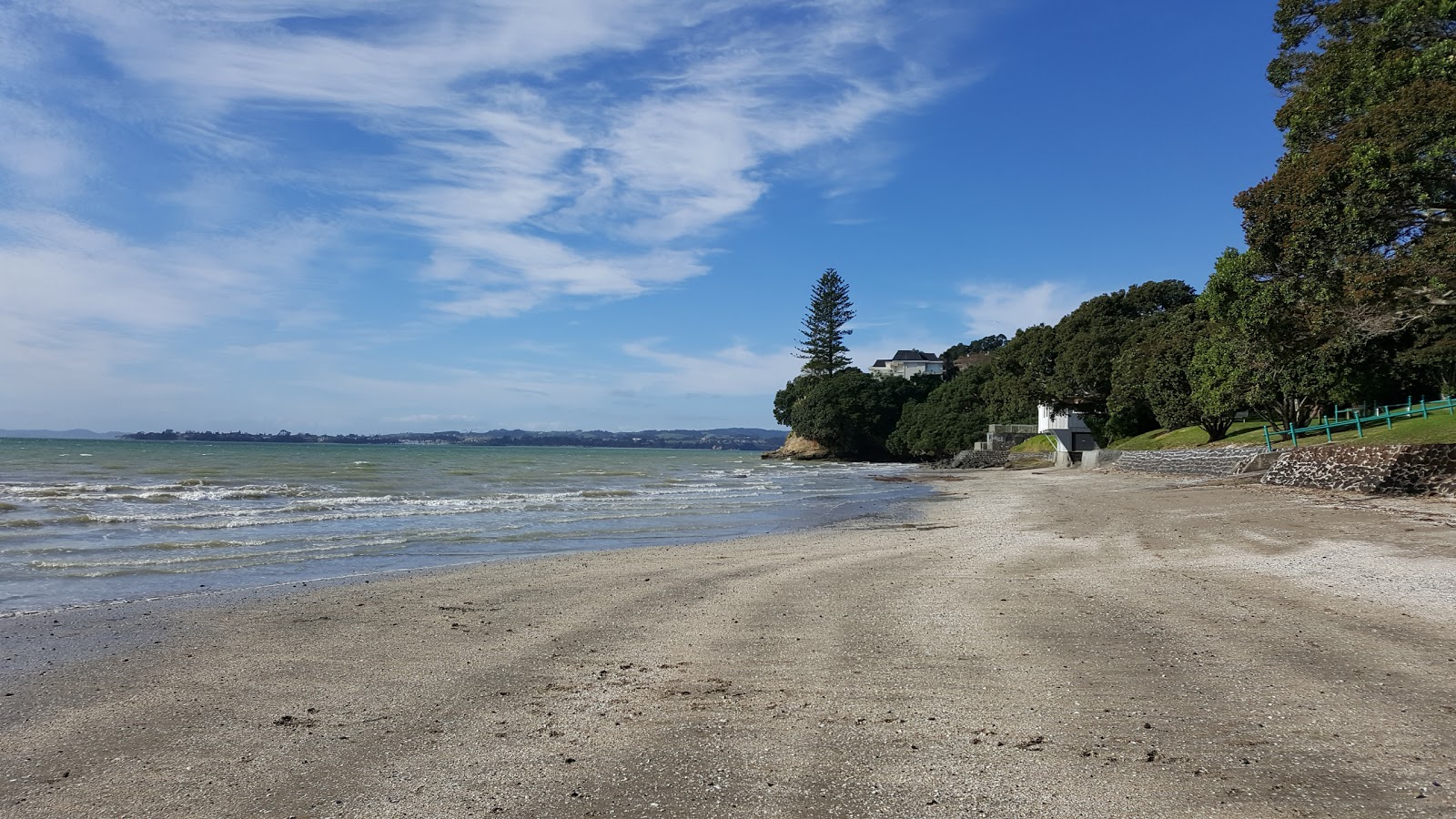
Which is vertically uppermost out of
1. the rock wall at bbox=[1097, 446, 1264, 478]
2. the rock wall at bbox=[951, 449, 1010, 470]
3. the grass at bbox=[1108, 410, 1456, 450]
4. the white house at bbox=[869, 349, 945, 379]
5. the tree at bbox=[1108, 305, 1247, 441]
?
the white house at bbox=[869, 349, 945, 379]

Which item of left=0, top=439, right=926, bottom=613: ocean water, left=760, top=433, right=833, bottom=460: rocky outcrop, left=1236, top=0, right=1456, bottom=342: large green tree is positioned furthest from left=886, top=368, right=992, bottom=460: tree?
left=1236, top=0, right=1456, bottom=342: large green tree

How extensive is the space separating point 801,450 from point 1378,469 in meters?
82.5

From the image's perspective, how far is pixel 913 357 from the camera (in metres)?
142

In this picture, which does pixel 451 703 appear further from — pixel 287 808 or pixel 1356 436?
pixel 1356 436

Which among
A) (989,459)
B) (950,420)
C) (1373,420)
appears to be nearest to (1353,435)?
(1373,420)

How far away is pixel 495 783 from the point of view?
3967 millimetres

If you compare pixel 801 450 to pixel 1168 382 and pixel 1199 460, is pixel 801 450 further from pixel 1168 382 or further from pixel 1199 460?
pixel 1199 460

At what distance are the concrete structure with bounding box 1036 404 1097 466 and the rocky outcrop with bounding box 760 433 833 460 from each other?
3644cm

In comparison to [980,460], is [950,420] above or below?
above

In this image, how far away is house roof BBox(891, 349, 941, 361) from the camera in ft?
462

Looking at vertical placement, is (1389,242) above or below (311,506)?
above

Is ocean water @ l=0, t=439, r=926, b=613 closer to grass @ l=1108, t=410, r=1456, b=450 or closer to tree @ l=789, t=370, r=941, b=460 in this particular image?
grass @ l=1108, t=410, r=1456, b=450

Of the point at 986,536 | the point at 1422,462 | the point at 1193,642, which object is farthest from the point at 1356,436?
the point at 1193,642

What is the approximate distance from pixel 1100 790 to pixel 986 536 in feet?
35.2
